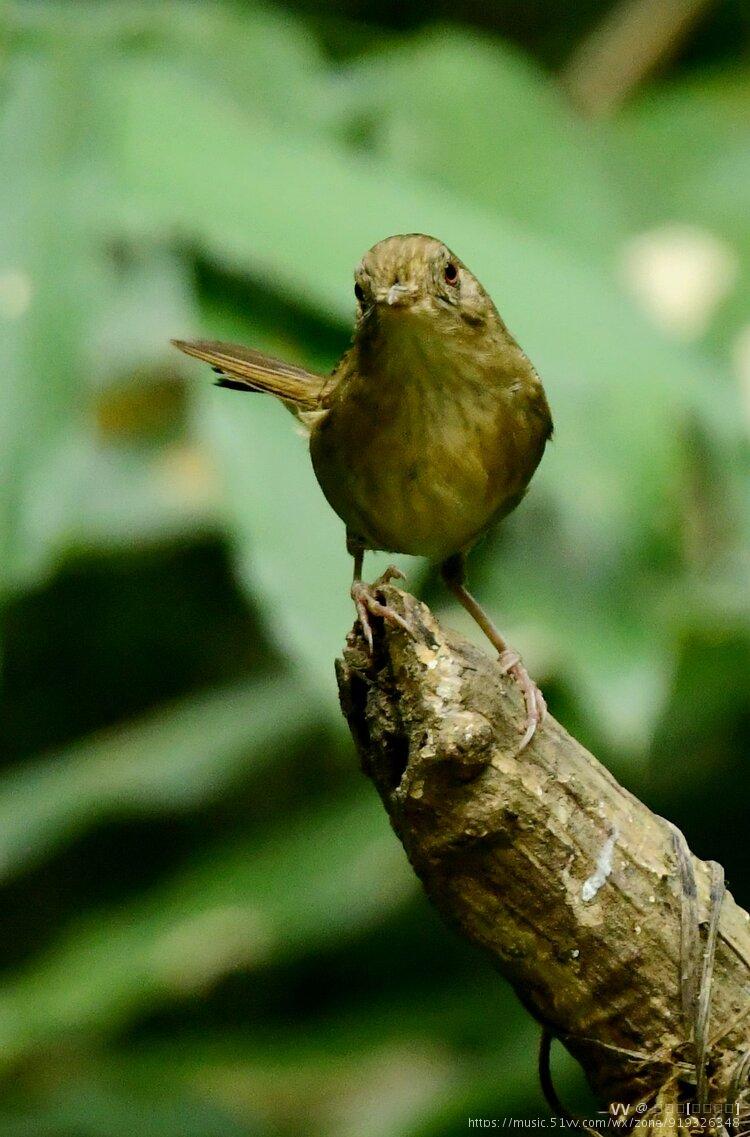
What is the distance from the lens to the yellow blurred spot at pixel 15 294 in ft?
11.1

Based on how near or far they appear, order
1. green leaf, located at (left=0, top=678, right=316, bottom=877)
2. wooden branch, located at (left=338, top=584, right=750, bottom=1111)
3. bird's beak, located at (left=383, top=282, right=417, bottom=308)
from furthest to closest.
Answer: green leaf, located at (left=0, top=678, right=316, bottom=877) < bird's beak, located at (left=383, top=282, right=417, bottom=308) < wooden branch, located at (left=338, top=584, right=750, bottom=1111)

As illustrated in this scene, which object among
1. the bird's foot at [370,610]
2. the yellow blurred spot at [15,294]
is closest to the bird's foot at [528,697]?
the bird's foot at [370,610]

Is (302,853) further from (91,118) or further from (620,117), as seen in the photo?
(620,117)

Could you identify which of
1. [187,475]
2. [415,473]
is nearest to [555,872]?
[415,473]

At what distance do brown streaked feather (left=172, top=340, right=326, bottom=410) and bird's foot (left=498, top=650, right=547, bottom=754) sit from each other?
748 mm

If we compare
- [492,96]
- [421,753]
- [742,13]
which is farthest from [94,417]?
[742,13]

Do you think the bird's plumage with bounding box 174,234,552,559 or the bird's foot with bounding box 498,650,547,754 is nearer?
the bird's foot with bounding box 498,650,547,754

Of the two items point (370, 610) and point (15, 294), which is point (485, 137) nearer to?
point (15, 294)

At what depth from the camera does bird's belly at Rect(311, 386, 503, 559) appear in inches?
118

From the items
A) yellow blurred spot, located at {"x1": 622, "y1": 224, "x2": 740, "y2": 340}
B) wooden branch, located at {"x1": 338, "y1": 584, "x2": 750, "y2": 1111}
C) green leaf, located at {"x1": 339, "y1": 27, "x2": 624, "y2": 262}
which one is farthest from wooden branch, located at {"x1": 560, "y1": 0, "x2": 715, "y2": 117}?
wooden branch, located at {"x1": 338, "y1": 584, "x2": 750, "y2": 1111}

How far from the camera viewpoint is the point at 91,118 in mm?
3902

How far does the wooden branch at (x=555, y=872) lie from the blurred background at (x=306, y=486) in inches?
44.8

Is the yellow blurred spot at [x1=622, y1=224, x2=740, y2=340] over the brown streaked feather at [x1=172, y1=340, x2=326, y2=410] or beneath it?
over

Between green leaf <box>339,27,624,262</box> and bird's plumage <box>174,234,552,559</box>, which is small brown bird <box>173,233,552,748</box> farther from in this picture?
green leaf <box>339,27,624,262</box>
